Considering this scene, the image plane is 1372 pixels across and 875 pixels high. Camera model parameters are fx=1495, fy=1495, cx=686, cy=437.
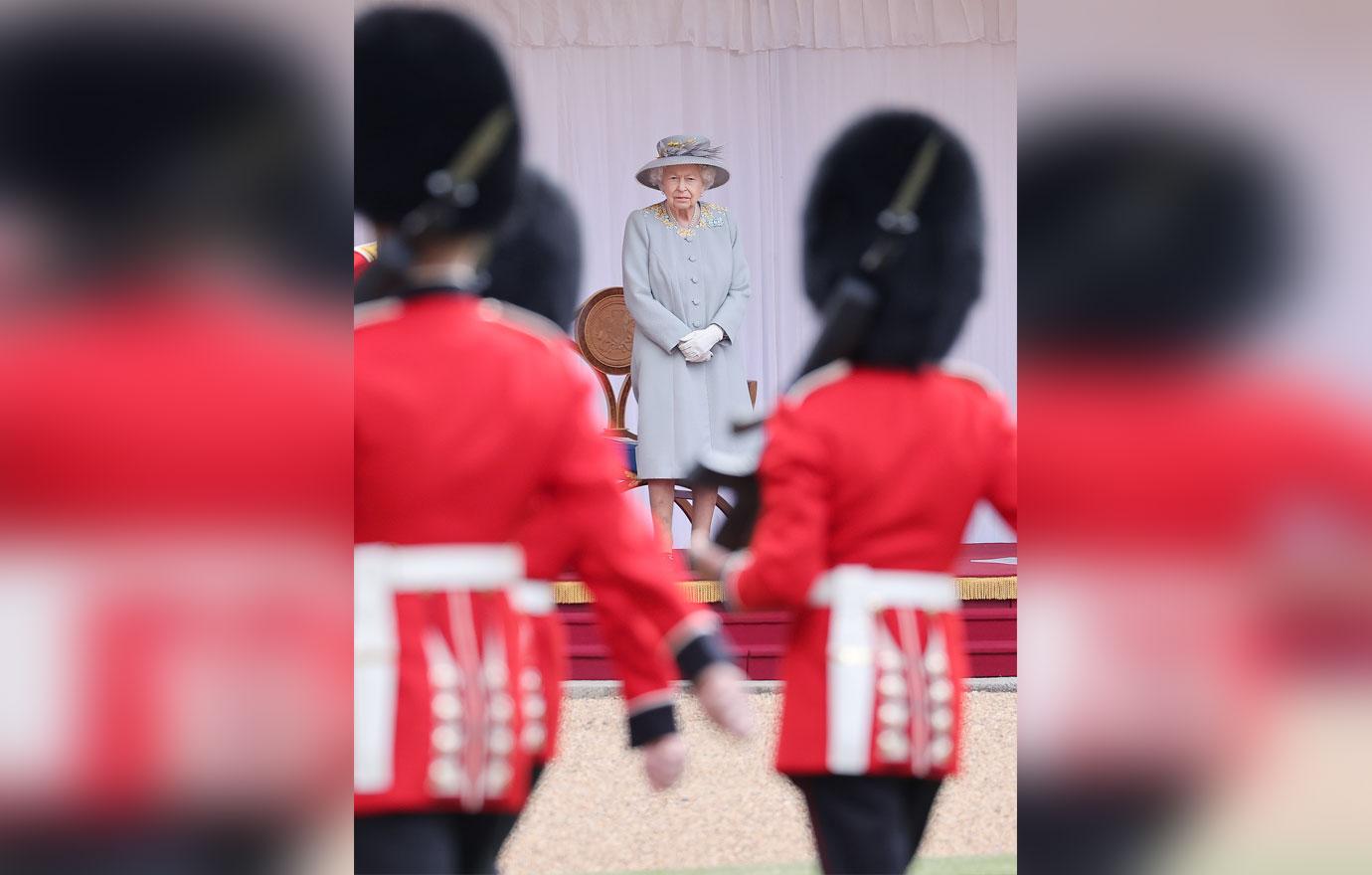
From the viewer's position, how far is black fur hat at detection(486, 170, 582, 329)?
2.04 meters

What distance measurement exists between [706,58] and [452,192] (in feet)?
21.2

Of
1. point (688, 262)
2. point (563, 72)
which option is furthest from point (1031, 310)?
point (563, 72)

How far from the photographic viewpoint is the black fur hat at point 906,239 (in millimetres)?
1773

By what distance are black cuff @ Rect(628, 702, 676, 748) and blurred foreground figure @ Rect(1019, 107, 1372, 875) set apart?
840mm

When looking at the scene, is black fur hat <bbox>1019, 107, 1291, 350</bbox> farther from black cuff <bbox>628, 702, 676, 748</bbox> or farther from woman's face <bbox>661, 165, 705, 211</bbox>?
woman's face <bbox>661, 165, 705, 211</bbox>

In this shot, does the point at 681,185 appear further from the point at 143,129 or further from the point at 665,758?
the point at 143,129

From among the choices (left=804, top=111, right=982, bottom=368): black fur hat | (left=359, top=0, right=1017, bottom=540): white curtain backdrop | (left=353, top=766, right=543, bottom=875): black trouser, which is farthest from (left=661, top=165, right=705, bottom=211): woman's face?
(left=353, top=766, right=543, bottom=875): black trouser

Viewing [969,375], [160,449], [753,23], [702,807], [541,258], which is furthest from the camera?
[753,23]

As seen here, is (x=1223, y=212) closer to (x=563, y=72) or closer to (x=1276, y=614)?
(x=1276, y=614)

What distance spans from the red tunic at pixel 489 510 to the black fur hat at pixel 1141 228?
72 cm

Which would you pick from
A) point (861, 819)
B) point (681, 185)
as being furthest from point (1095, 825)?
point (681, 185)

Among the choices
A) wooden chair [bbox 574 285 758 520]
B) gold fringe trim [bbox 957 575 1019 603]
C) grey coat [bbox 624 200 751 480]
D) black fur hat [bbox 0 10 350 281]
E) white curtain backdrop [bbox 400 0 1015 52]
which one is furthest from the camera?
white curtain backdrop [bbox 400 0 1015 52]

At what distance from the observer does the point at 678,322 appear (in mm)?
5375

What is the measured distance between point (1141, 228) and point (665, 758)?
3.11ft
